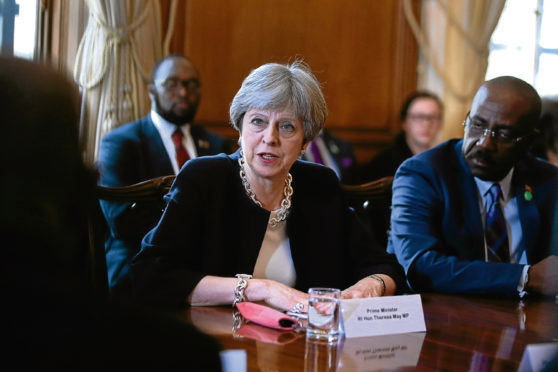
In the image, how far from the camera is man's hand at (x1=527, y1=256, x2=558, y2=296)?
2223 mm

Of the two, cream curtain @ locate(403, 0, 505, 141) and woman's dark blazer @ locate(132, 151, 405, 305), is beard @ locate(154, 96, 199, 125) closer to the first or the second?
woman's dark blazer @ locate(132, 151, 405, 305)

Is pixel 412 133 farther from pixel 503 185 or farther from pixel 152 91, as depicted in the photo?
pixel 503 185

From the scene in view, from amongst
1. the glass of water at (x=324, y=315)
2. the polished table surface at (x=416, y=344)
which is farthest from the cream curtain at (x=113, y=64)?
the glass of water at (x=324, y=315)

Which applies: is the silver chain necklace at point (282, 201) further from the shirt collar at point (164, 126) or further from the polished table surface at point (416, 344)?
the shirt collar at point (164, 126)

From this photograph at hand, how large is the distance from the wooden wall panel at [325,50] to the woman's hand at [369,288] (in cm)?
333

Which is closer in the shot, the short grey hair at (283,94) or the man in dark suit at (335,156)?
the short grey hair at (283,94)

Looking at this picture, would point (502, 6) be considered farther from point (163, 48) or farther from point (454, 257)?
point (454, 257)

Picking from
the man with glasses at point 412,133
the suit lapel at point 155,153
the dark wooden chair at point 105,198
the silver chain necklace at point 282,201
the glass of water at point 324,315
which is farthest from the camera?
the man with glasses at point 412,133

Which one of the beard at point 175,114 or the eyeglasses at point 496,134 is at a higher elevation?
the eyeglasses at point 496,134

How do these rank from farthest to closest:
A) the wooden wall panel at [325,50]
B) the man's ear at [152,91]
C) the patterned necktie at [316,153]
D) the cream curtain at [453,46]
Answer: the cream curtain at [453,46], the wooden wall panel at [325,50], the patterned necktie at [316,153], the man's ear at [152,91]

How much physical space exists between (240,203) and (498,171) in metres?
1.08

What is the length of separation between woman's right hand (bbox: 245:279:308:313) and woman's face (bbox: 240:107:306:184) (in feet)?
1.54

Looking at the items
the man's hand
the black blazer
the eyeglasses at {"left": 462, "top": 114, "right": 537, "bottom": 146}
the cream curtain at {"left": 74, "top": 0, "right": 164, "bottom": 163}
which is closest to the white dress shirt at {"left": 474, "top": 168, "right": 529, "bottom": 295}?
the eyeglasses at {"left": 462, "top": 114, "right": 537, "bottom": 146}

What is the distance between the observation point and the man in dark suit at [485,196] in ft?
8.30
